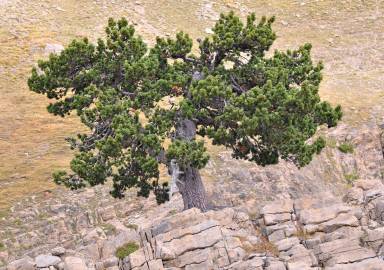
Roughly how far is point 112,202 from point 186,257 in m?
12.9

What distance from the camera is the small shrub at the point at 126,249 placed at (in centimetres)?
2983

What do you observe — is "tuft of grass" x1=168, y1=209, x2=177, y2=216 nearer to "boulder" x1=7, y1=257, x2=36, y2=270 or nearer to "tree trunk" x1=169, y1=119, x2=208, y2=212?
"tree trunk" x1=169, y1=119, x2=208, y2=212

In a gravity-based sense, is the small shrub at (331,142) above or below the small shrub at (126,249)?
above

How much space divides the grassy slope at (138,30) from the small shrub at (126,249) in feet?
43.6

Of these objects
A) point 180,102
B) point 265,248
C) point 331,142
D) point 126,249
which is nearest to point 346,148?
point 331,142

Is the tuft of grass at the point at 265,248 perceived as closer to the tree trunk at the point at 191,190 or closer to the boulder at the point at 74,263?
the tree trunk at the point at 191,190

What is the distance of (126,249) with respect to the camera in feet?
98.8

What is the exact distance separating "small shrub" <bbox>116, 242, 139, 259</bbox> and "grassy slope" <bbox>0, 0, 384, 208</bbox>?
43.6ft

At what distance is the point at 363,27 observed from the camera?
2798 inches

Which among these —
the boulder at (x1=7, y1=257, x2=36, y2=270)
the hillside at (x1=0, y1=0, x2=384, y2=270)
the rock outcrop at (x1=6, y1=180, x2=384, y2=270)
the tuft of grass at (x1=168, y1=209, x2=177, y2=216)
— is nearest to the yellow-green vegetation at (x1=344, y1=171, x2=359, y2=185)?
the hillside at (x1=0, y1=0, x2=384, y2=270)

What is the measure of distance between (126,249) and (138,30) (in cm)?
4146

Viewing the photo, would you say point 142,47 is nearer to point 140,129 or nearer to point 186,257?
point 140,129

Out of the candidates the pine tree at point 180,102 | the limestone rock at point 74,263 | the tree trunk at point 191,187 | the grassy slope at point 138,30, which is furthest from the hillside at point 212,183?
the pine tree at point 180,102

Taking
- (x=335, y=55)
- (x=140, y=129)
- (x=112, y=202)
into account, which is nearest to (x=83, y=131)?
(x=112, y=202)
